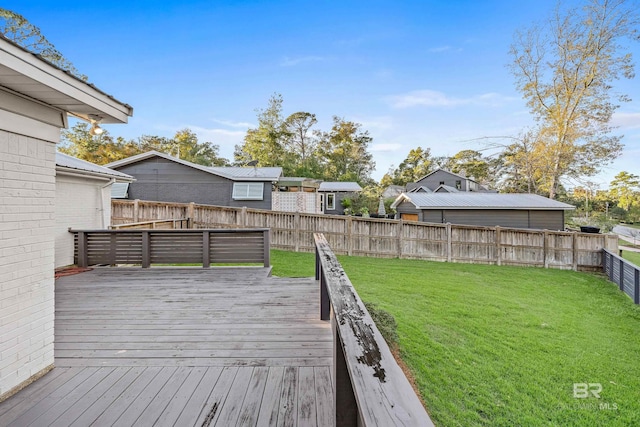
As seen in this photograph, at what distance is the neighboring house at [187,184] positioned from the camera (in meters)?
14.7

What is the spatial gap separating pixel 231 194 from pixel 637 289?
48.9 feet

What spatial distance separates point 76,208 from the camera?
22.2 feet

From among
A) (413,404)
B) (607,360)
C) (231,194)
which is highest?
(231,194)

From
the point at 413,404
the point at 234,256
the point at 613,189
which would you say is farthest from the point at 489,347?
the point at 613,189

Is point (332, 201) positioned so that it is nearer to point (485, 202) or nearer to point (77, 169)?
point (485, 202)

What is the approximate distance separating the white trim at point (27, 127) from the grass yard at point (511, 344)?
4.19 meters

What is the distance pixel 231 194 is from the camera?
585 inches

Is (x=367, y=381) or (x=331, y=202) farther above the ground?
(x=331, y=202)

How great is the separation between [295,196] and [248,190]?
396cm

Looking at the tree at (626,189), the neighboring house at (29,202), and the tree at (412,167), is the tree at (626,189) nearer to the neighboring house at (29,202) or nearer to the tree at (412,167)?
the tree at (412,167)

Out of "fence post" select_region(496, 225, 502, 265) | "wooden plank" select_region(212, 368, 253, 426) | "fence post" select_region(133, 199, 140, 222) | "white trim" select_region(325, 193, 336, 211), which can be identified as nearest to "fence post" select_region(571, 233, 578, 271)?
"fence post" select_region(496, 225, 502, 265)

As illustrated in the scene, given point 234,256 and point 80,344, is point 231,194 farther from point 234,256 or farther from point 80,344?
point 80,344

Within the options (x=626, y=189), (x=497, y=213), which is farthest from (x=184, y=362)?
(x=626, y=189)

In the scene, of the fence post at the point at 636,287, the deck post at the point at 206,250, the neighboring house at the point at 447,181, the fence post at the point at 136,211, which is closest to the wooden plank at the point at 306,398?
the deck post at the point at 206,250
